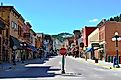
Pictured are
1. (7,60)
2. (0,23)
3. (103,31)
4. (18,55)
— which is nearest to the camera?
(0,23)

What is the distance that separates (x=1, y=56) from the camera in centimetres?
6031

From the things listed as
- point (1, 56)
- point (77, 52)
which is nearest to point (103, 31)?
point (1, 56)

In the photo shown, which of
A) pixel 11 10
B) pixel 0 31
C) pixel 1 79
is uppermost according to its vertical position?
pixel 11 10

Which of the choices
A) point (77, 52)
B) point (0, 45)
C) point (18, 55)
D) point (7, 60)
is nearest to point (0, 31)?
point (0, 45)

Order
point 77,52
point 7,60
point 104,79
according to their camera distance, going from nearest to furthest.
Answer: point 104,79, point 7,60, point 77,52

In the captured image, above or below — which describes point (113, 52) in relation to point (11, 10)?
below

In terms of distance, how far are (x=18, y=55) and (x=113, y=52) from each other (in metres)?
21.5

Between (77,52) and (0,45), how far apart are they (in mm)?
125961

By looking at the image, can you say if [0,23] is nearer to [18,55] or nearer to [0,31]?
[0,31]

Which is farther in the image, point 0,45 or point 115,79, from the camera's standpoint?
point 0,45

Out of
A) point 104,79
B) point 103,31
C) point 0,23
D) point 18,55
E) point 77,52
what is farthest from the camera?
point 77,52

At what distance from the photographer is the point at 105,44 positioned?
276 ft

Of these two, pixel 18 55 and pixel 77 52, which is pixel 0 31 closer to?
pixel 18 55

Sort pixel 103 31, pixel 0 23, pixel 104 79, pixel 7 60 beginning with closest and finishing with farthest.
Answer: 1. pixel 104 79
2. pixel 0 23
3. pixel 7 60
4. pixel 103 31
